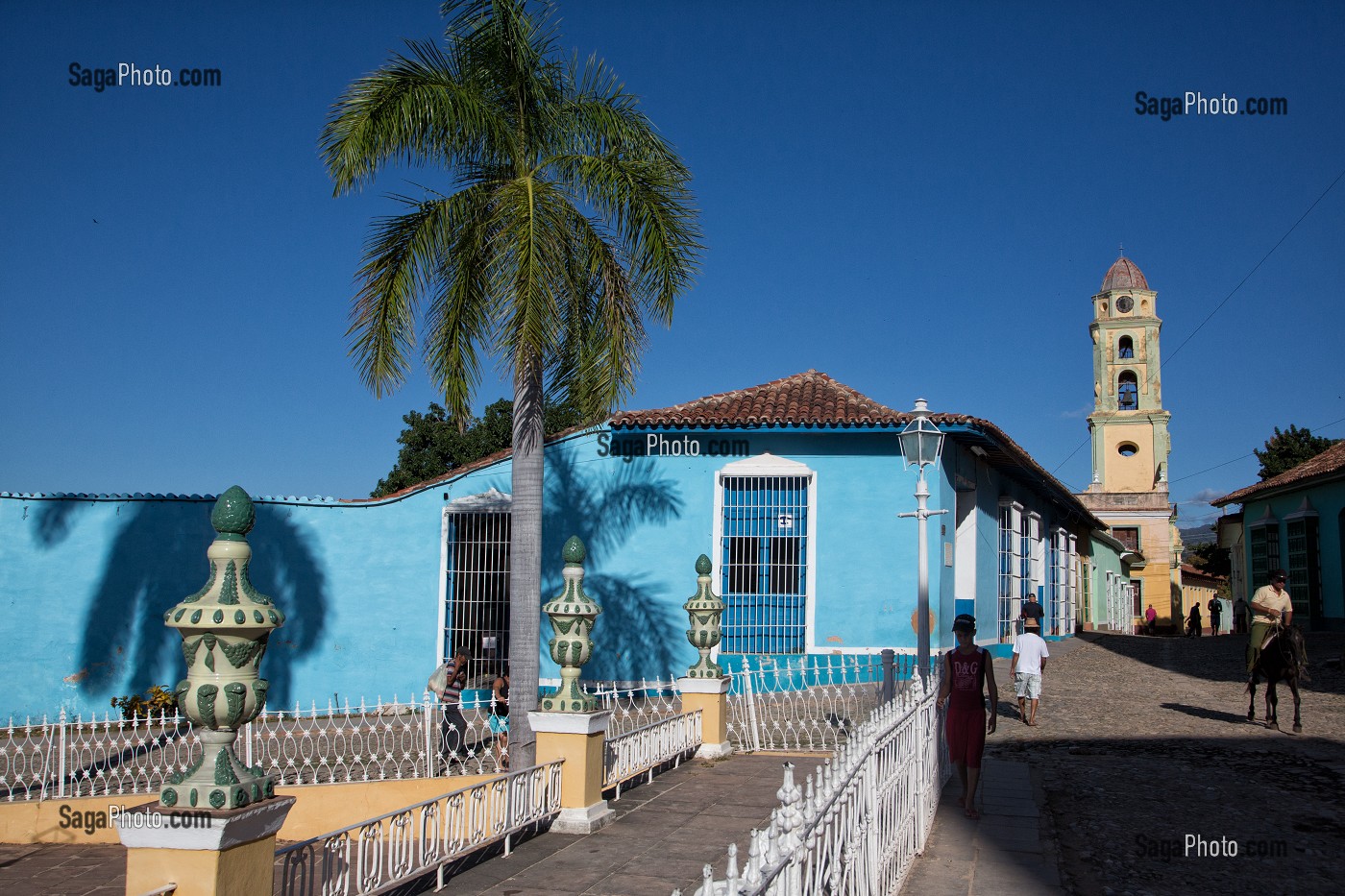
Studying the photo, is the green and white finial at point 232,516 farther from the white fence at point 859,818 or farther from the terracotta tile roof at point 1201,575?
the terracotta tile roof at point 1201,575

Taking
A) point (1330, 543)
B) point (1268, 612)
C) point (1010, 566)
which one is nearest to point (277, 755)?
point (1268, 612)

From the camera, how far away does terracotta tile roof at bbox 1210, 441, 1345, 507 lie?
20.5m

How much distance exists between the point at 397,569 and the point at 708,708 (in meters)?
6.59

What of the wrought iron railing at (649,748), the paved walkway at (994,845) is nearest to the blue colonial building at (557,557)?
the wrought iron railing at (649,748)

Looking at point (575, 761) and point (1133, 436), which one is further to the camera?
point (1133, 436)

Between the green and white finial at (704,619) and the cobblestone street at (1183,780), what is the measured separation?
278 centimetres

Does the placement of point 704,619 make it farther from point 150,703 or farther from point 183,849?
point 150,703

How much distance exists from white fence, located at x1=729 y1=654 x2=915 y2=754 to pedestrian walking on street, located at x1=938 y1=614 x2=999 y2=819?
1.74 meters

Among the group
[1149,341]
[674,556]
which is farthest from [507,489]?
[1149,341]

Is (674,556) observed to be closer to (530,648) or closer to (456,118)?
(530,648)

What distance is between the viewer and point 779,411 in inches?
562

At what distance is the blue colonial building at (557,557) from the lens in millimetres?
13875

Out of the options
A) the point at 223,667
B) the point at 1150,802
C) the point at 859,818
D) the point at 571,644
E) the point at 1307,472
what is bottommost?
the point at 1150,802

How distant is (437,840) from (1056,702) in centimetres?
909
